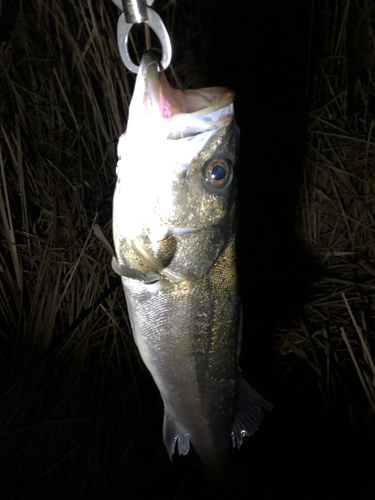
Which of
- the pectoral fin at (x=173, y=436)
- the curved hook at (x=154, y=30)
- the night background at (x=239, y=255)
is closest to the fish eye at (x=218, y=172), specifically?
the curved hook at (x=154, y=30)

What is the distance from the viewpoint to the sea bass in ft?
2.55

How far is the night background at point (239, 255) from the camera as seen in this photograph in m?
1.88

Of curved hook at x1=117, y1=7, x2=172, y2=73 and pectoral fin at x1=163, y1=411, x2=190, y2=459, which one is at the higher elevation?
curved hook at x1=117, y1=7, x2=172, y2=73

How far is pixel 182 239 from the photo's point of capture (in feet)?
2.90

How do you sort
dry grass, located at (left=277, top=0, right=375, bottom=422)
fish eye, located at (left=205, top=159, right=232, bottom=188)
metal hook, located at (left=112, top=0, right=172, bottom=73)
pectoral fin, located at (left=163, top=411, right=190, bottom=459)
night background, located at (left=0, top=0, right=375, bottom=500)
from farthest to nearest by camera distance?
dry grass, located at (left=277, top=0, right=375, bottom=422) → night background, located at (left=0, top=0, right=375, bottom=500) → pectoral fin, located at (left=163, top=411, right=190, bottom=459) → fish eye, located at (left=205, top=159, right=232, bottom=188) → metal hook, located at (left=112, top=0, right=172, bottom=73)

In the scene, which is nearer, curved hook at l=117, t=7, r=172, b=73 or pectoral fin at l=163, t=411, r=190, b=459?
curved hook at l=117, t=7, r=172, b=73

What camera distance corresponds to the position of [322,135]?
2.51 meters

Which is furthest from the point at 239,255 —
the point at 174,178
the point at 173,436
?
the point at 174,178

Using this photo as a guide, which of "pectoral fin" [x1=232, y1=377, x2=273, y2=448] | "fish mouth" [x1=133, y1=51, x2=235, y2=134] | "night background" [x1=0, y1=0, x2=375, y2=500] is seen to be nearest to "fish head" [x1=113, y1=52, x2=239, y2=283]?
"fish mouth" [x1=133, y1=51, x2=235, y2=134]

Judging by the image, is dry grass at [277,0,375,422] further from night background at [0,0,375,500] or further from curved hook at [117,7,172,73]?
curved hook at [117,7,172,73]

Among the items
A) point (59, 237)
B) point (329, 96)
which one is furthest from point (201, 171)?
point (329, 96)

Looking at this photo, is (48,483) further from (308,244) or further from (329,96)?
(329,96)

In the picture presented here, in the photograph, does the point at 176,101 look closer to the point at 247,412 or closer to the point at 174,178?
the point at 174,178

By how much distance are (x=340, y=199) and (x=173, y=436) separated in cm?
227
